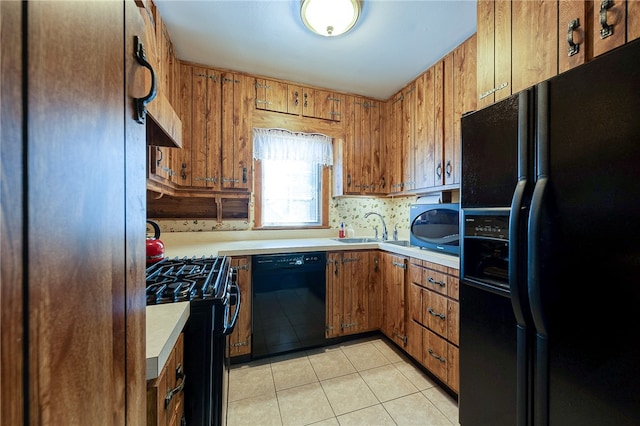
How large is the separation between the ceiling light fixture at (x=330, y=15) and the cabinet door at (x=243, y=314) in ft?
5.60

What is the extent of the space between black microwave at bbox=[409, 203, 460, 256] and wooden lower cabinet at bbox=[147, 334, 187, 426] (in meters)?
1.67

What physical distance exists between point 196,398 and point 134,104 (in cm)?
93

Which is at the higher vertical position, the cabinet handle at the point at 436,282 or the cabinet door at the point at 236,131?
the cabinet door at the point at 236,131

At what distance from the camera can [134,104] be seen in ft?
1.63

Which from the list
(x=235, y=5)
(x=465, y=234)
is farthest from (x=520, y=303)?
(x=235, y=5)

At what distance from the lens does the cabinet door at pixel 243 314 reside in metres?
1.95

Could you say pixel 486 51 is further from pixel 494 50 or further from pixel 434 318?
pixel 434 318

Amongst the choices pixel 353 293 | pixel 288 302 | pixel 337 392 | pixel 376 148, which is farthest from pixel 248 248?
pixel 376 148

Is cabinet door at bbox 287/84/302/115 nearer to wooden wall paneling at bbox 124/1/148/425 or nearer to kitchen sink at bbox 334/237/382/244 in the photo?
kitchen sink at bbox 334/237/382/244

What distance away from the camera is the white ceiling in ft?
5.18

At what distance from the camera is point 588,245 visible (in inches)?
32.6

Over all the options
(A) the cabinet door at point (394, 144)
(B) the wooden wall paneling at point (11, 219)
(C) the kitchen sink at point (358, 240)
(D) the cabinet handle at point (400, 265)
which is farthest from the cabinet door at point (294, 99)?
(B) the wooden wall paneling at point (11, 219)

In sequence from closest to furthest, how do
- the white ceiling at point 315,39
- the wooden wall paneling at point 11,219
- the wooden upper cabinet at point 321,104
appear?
the wooden wall paneling at point 11,219 → the white ceiling at point 315,39 → the wooden upper cabinet at point 321,104

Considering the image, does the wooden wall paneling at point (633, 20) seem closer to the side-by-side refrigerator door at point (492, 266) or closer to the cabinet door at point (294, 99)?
the side-by-side refrigerator door at point (492, 266)
